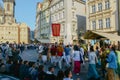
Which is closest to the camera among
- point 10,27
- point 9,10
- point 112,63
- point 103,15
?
point 112,63

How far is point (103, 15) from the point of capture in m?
48.4

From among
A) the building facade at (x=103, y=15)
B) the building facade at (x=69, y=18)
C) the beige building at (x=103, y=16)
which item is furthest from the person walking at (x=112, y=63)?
the building facade at (x=69, y=18)

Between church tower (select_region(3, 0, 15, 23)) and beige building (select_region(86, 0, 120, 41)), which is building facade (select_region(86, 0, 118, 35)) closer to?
beige building (select_region(86, 0, 120, 41))

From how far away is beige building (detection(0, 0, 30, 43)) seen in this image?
139250 millimetres

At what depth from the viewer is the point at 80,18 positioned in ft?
215

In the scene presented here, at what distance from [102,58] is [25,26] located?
12875 centimetres

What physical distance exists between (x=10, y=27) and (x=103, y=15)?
96117 mm

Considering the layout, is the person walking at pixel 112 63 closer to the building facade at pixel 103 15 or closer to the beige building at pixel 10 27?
the building facade at pixel 103 15

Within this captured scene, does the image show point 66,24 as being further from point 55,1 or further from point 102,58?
point 102,58

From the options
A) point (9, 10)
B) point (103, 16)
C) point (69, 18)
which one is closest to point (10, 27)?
point (9, 10)

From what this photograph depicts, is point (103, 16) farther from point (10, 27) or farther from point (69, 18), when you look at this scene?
point (10, 27)

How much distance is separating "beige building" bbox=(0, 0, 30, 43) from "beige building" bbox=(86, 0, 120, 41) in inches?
3548

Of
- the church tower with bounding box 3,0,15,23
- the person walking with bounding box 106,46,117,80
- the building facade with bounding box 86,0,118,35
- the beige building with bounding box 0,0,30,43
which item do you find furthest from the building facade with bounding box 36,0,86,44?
the church tower with bounding box 3,0,15,23

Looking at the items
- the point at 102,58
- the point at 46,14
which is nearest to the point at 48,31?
the point at 46,14
